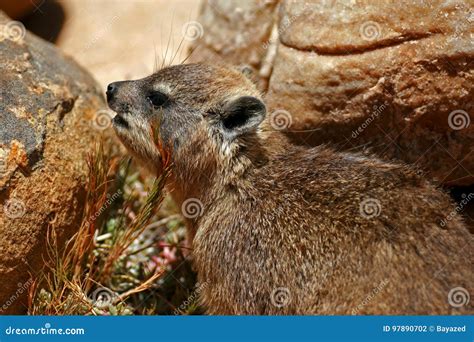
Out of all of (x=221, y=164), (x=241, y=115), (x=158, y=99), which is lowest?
(x=221, y=164)

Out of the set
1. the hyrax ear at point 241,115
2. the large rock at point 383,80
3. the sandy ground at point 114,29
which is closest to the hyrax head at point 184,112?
the hyrax ear at point 241,115

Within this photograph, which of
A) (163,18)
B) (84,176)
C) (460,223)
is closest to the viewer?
(460,223)

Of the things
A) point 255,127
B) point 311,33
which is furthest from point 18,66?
point 311,33

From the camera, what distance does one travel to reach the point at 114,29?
410 inches

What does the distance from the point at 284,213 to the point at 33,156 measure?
241 centimetres

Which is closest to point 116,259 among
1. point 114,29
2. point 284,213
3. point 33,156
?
point 33,156

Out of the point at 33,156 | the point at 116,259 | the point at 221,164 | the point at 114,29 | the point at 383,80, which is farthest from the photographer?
the point at 114,29

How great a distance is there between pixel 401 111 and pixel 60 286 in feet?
12.4

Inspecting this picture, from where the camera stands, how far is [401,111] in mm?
6539

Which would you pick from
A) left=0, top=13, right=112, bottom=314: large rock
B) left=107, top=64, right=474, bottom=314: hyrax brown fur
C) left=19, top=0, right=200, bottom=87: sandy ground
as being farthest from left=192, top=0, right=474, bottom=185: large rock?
left=19, top=0, right=200, bottom=87: sandy ground

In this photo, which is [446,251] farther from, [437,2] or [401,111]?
[437,2]

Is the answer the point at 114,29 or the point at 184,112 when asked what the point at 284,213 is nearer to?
the point at 184,112

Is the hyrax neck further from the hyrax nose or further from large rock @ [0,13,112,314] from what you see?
large rock @ [0,13,112,314]

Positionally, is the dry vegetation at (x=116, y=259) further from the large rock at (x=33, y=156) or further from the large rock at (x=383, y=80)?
the large rock at (x=383, y=80)
